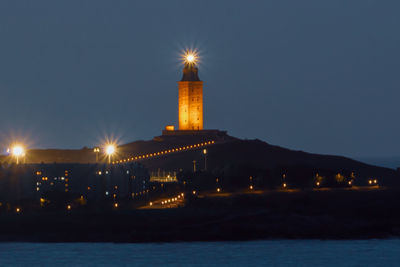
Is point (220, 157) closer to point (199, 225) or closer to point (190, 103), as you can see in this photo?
point (190, 103)

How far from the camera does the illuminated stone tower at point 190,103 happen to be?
506 feet

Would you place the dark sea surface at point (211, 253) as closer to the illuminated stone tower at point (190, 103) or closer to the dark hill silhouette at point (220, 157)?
the dark hill silhouette at point (220, 157)

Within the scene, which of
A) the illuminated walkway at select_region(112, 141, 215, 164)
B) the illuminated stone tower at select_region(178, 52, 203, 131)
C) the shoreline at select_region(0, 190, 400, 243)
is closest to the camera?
the shoreline at select_region(0, 190, 400, 243)

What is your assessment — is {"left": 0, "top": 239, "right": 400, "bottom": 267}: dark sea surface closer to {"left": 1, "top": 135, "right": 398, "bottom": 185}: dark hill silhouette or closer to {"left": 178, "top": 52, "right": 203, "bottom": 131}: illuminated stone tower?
{"left": 1, "top": 135, "right": 398, "bottom": 185}: dark hill silhouette

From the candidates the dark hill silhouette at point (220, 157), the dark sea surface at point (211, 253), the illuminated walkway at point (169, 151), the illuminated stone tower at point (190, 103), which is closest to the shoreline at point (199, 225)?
the dark sea surface at point (211, 253)

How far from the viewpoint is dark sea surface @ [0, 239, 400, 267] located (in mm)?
71562

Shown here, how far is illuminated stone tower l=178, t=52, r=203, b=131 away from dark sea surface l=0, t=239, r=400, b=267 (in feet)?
253

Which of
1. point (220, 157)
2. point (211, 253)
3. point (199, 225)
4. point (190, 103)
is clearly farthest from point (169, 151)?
point (211, 253)

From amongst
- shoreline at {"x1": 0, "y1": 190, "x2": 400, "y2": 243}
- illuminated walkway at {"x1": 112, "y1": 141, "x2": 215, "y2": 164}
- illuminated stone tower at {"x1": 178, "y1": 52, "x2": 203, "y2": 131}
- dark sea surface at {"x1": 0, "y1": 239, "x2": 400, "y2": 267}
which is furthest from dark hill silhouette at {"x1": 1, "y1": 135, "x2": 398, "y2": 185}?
dark sea surface at {"x1": 0, "y1": 239, "x2": 400, "y2": 267}

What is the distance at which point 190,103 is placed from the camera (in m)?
154

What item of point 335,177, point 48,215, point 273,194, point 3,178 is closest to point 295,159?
point 335,177

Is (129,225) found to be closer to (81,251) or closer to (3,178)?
(81,251)

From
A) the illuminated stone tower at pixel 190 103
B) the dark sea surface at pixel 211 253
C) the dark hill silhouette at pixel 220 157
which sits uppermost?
the illuminated stone tower at pixel 190 103

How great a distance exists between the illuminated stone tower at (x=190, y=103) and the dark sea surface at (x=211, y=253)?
7704 centimetres
